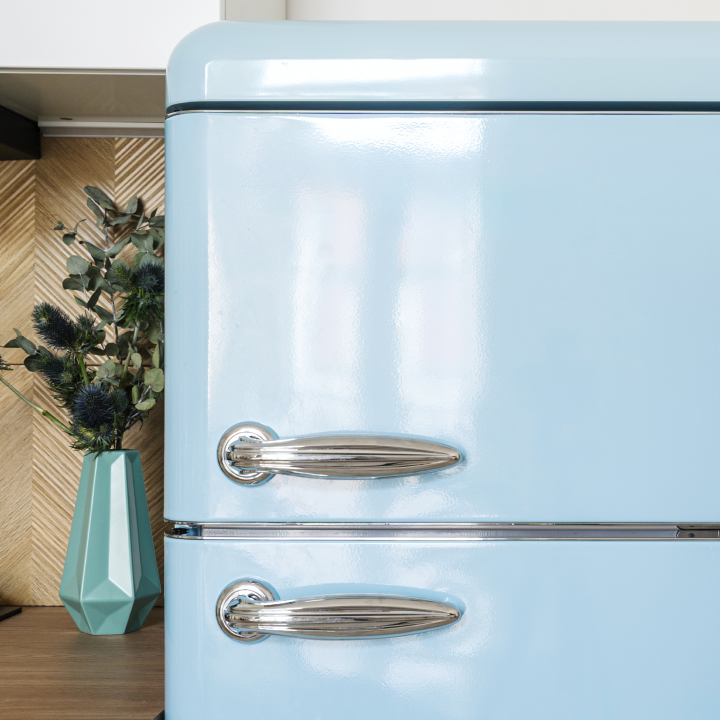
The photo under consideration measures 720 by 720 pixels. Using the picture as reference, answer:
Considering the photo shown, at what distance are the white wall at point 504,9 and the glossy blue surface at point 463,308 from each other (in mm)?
686

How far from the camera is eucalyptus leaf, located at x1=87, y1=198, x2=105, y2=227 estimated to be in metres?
1.11

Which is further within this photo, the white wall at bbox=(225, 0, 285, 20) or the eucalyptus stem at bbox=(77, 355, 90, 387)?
the eucalyptus stem at bbox=(77, 355, 90, 387)

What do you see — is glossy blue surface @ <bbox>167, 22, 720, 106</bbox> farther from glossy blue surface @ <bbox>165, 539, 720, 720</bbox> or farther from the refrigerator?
glossy blue surface @ <bbox>165, 539, 720, 720</bbox>

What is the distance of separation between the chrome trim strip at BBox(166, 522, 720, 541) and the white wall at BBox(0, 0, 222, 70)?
612 millimetres

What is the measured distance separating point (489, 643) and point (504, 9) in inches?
43.9

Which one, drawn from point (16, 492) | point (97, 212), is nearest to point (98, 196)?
point (97, 212)

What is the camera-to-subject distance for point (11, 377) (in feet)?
3.85

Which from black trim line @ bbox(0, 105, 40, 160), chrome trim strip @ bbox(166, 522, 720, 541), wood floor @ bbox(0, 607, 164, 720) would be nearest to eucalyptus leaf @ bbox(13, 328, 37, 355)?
black trim line @ bbox(0, 105, 40, 160)

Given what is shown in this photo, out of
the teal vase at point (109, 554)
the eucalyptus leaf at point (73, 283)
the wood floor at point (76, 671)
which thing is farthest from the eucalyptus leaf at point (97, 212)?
the wood floor at point (76, 671)

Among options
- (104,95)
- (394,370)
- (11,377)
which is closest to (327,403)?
(394,370)

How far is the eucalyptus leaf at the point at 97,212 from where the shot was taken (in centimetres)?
111

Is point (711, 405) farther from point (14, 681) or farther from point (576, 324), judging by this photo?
point (14, 681)

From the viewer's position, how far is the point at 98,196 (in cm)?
112

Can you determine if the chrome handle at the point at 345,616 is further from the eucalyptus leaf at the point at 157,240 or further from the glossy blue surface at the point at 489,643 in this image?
the eucalyptus leaf at the point at 157,240
